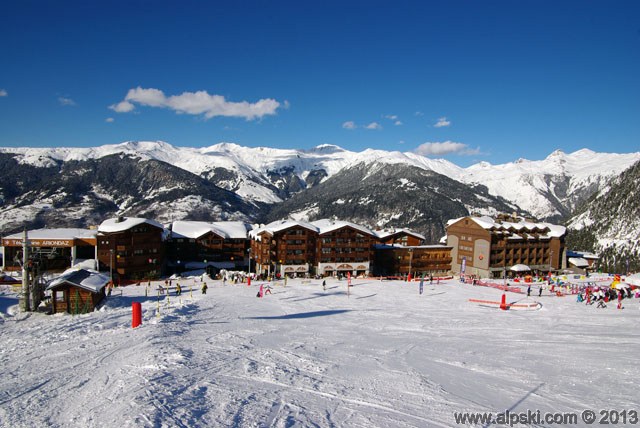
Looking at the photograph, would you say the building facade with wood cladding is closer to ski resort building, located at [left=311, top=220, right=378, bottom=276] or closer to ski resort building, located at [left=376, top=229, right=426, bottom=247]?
ski resort building, located at [left=311, top=220, right=378, bottom=276]

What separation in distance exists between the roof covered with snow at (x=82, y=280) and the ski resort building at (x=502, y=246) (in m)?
60.3

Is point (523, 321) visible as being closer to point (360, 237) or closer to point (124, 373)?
point (124, 373)

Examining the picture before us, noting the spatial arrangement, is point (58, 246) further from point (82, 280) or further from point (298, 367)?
point (298, 367)

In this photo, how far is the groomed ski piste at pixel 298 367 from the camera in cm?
1098

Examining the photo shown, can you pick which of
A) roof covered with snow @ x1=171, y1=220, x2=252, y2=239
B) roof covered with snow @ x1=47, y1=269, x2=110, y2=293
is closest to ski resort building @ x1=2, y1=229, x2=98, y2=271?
roof covered with snow @ x1=171, y1=220, x2=252, y2=239

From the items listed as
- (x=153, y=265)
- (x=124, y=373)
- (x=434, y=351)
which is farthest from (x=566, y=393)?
(x=153, y=265)

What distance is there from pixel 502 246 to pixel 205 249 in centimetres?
5536

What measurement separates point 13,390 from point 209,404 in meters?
6.96

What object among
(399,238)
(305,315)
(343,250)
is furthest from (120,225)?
(399,238)

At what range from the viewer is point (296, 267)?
7019 centimetres

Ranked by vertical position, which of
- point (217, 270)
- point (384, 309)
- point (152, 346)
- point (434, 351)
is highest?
point (152, 346)

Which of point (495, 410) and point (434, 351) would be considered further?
point (434, 351)

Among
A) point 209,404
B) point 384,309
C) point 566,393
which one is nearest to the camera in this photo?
point 209,404

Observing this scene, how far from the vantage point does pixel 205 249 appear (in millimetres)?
77125
